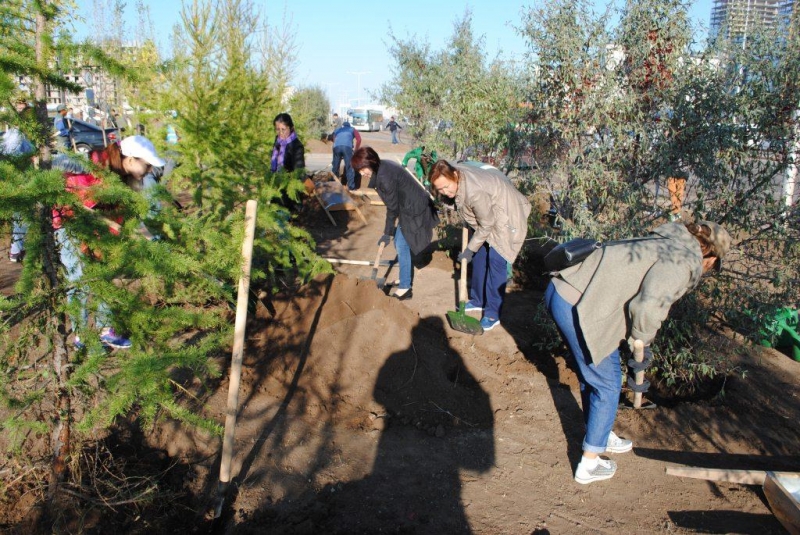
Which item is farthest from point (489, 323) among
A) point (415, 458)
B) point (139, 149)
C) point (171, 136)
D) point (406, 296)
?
point (171, 136)

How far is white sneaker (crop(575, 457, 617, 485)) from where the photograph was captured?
11.3 ft

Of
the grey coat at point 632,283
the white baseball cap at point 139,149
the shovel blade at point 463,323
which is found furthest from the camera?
the shovel blade at point 463,323

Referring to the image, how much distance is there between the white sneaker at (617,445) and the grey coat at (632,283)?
2.80ft

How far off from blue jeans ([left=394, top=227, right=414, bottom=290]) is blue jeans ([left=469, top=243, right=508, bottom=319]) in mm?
733

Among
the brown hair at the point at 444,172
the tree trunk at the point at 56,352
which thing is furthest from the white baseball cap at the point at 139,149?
the brown hair at the point at 444,172

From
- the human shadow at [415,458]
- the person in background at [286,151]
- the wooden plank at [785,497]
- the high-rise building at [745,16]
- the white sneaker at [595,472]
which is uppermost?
the high-rise building at [745,16]

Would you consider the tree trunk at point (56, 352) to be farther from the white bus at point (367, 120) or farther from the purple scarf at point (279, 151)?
the white bus at point (367, 120)

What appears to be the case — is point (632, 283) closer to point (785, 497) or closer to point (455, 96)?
point (785, 497)

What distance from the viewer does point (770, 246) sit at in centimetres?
431

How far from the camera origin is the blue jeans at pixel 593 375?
3283 mm

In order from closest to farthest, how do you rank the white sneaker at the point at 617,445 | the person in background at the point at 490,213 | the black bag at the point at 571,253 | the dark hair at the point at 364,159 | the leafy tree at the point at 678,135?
the black bag at the point at 571,253 → the white sneaker at the point at 617,445 → the leafy tree at the point at 678,135 → the person in background at the point at 490,213 → the dark hair at the point at 364,159

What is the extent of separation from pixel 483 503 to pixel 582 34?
3741 millimetres

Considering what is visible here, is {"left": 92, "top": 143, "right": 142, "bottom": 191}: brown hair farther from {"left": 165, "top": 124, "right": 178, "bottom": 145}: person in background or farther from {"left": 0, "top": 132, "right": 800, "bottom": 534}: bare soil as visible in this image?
{"left": 0, "top": 132, "right": 800, "bottom": 534}: bare soil

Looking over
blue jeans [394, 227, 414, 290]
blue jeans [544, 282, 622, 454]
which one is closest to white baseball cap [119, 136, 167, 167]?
blue jeans [394, 227, 414, 290]
